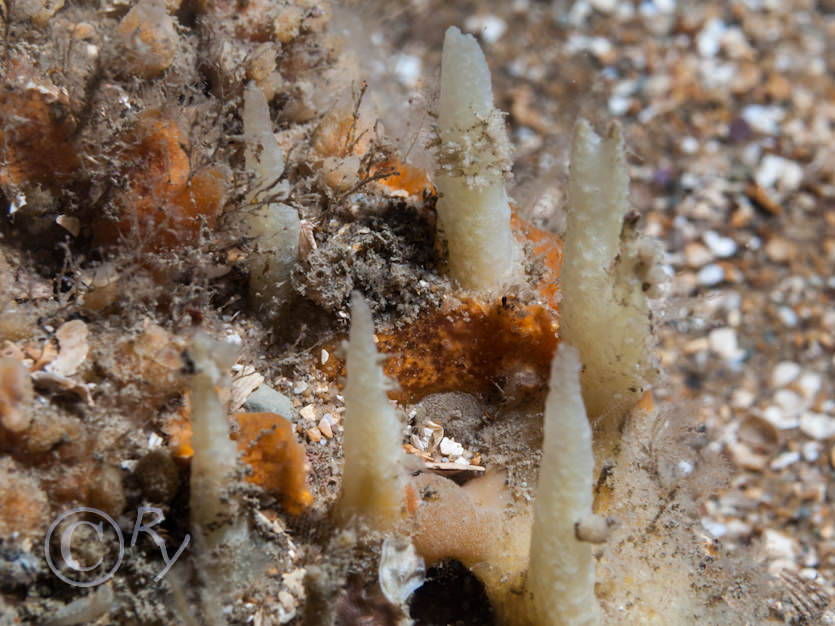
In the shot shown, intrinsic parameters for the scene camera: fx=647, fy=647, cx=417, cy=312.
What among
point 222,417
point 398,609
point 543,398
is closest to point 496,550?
point 398,609

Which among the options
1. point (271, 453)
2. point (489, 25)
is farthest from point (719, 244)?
point (271, 453)

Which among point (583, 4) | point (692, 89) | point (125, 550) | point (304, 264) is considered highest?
point (583, 4)

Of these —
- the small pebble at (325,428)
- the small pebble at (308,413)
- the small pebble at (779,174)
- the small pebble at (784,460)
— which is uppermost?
the small pebble at (779,174)

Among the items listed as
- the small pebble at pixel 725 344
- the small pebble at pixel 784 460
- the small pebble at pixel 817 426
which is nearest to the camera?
the small pebble at pixel 784 460

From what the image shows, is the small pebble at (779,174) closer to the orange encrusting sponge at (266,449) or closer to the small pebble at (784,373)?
the small pebble at (784,373)

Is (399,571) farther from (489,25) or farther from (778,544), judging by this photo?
(489,25)

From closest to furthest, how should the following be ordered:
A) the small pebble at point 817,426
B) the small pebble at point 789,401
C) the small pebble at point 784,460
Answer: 1. the small pebble at point 784,460
2. the small pebble at point 817,426
3. the small pebble at point 789,401

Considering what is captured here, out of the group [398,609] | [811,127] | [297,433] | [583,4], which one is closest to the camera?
[398,609]

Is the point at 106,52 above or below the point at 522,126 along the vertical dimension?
below

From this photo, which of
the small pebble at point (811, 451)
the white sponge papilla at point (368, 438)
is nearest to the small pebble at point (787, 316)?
the small pebble at point (811, 451)

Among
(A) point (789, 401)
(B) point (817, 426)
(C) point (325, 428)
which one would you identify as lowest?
(B) point (817, 426)

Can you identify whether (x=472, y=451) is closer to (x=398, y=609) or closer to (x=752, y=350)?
(x=398, y=609)
